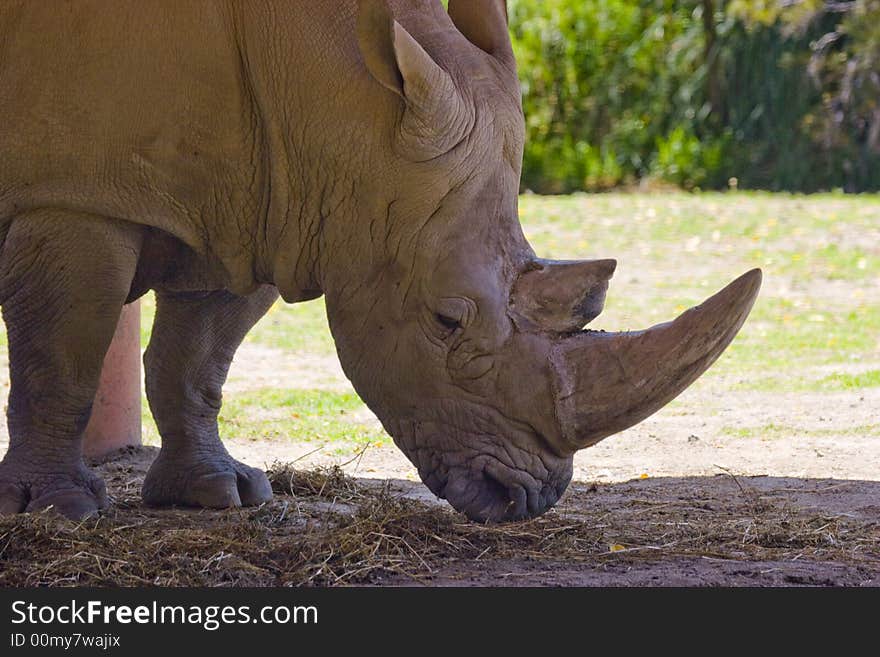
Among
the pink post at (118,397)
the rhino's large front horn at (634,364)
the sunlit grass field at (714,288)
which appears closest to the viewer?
the rhino's large front horn at (634,364)

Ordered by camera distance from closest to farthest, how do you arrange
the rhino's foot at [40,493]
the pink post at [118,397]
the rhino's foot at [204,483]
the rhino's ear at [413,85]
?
the rhino's ear at [413,85]
the rhino's foot at [40,493]
the rhino's foot at [204,483]
the pink post at [118,397]

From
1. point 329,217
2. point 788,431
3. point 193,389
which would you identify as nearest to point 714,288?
point 788,431

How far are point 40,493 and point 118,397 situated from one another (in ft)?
6.01

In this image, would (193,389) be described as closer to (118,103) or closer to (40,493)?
(40,493)

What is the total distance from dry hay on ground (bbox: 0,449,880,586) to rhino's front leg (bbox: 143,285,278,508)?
12 centimetres

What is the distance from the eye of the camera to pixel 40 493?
5.29 meters

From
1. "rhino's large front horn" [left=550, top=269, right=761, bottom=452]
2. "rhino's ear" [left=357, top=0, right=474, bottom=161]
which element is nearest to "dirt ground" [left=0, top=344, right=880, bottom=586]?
"rhino's large front horn" [left=550, top=269, right=761, bottom=452]

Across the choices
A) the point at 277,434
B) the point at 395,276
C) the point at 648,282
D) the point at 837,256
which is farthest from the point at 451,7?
the point at 837,256

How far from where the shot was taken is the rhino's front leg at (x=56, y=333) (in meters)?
5.07

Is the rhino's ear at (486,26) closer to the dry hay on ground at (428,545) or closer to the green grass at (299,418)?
→ the dry hay on ground at (428,545)

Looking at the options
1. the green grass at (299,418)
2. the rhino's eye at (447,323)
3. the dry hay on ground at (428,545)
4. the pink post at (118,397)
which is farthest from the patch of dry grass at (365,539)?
the green grass at (299,418)

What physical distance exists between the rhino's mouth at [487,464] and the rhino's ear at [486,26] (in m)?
1.23

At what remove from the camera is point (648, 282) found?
492 inches

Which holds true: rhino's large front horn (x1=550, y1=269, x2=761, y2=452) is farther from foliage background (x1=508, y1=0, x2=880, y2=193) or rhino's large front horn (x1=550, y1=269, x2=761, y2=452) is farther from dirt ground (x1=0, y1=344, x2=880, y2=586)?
foliage background (x1=508, y1=0, x2=880, y2=193)
